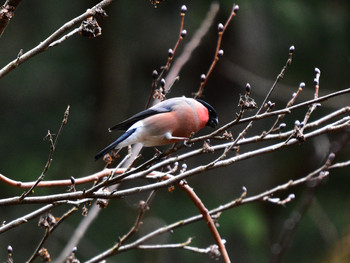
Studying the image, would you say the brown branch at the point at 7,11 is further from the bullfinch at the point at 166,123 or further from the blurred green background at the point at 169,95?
the blurred green background at the point at 169,95

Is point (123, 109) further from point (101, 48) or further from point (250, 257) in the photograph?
point (250, 257)

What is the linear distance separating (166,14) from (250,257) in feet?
8.90

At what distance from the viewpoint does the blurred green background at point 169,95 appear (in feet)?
18.3

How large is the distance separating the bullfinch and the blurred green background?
2751 mm

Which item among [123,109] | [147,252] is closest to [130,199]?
[147,252]

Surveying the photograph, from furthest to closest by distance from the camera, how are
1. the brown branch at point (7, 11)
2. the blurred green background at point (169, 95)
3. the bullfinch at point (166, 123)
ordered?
1. the blurred green background at point (169, 95)
2. the bullfinch at point (166, 123)
3. the brown branch at point (7, 11)

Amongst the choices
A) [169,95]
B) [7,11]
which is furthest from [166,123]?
[169,95]

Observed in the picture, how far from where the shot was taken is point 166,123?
2.43 metres

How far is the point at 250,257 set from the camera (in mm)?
5691

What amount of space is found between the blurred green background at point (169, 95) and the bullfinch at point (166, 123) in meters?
2.75

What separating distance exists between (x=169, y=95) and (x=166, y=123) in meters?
2.96

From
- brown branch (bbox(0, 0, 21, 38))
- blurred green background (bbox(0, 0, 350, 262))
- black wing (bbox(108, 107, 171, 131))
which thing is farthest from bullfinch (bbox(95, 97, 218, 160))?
blurred green background (bbox(0, 0, 350, 262))

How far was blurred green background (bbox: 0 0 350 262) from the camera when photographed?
557cm

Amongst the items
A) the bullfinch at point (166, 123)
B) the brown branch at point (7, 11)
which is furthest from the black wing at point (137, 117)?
the brown branch at point (7, 11)
